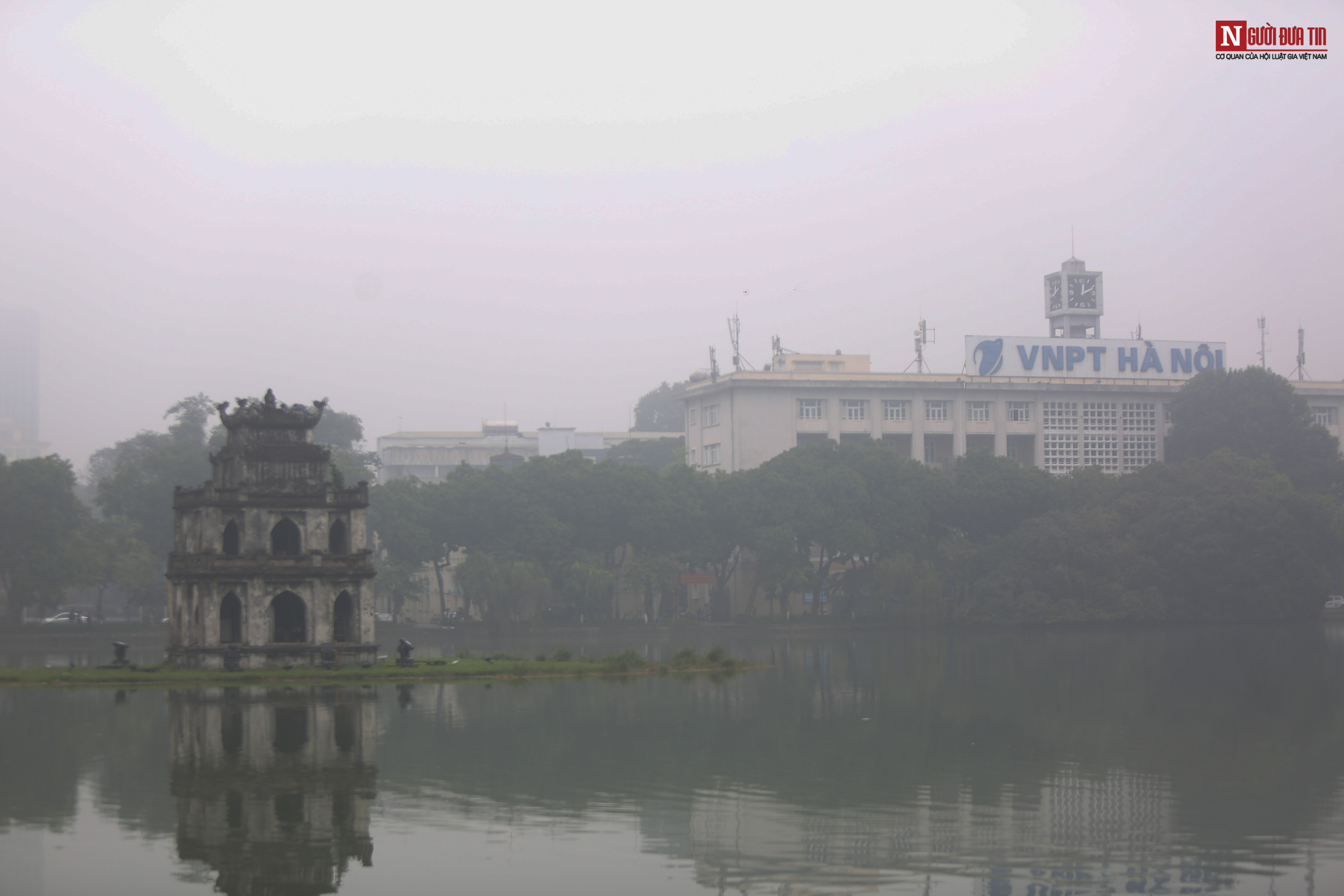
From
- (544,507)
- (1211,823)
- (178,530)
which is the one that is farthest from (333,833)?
(544,507)

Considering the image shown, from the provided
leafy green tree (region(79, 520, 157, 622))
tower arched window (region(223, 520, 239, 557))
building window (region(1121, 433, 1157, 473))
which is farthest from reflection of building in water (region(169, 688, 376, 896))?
building window (region(1121, 433, 1157, 473))

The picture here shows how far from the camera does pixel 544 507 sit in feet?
346

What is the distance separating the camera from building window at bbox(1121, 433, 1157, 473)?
142 m

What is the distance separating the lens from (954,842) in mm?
29109

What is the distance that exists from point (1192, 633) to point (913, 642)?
18863 mm

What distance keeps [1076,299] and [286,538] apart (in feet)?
338

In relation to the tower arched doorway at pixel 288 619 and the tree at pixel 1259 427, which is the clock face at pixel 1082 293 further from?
the tower arched doorway at pixel 288 619

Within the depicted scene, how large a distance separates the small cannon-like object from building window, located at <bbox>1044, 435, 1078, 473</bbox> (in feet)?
307

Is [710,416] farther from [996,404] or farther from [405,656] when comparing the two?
[405,656]

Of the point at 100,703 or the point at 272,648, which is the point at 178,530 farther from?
the point at 100,703

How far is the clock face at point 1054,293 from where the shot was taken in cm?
14562

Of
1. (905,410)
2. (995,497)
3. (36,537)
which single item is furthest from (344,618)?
(905,410)

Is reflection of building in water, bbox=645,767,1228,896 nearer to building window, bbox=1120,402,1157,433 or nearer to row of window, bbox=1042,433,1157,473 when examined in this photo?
row of window, bbox=1042,433,1157,473

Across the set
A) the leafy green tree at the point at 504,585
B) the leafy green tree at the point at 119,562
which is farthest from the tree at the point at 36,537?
the leafy green tree at the point at 504,585
